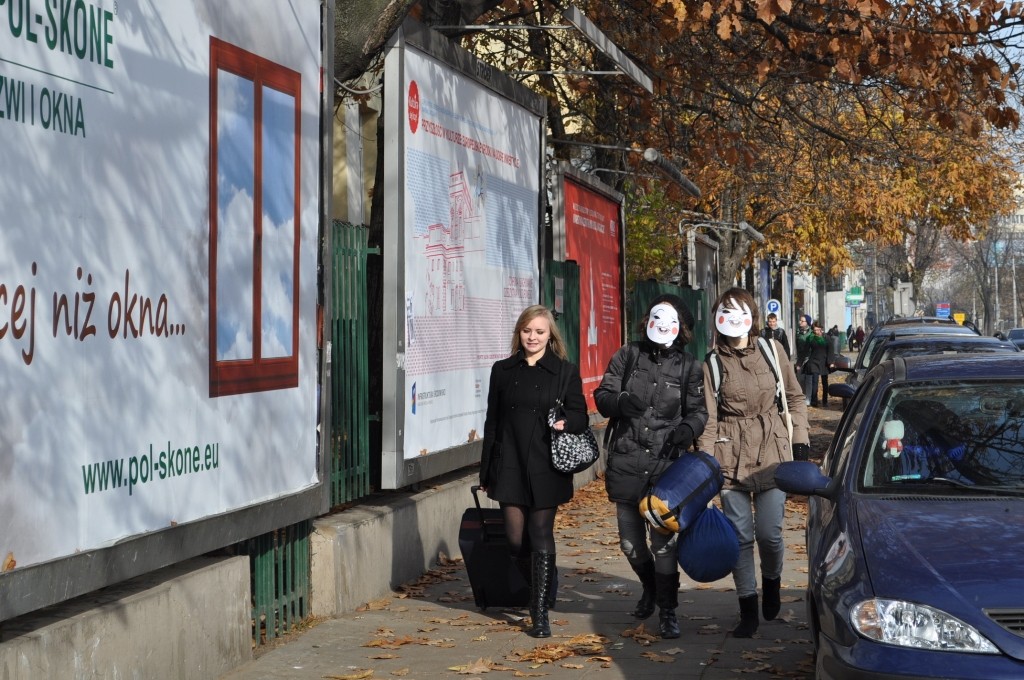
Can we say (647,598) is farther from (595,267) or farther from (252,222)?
(595,267)

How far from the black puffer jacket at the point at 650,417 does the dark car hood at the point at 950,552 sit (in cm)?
239

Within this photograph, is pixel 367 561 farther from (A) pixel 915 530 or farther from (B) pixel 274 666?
(A) pixel 915 530

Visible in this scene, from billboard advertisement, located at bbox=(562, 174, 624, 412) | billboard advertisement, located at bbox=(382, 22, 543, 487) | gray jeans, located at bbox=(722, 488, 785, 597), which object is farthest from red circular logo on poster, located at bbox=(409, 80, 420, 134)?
billboard advertisement, located at bbox=(562, 174, 624, 412)

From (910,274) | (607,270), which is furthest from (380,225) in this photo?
(910,274)

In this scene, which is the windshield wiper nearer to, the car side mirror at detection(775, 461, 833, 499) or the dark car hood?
the dark car hood

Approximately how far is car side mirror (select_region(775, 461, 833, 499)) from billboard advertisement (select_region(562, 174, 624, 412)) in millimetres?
10393

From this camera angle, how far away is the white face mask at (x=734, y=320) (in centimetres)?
790

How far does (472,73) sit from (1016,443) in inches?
247

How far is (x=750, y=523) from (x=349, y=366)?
2.79 m

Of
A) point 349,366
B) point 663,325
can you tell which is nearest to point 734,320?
point 663,325

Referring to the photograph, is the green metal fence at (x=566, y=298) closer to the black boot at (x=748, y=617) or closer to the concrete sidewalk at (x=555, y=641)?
the concrete sidewalk at (x=555, y=641)

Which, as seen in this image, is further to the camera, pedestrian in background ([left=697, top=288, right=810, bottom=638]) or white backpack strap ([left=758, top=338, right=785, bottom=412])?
white backpack strap ([left=758, top=338, right=785, bottom=412])

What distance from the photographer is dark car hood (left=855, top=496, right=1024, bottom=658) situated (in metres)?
4.76

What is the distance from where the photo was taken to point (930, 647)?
4738 mm
